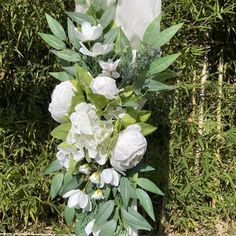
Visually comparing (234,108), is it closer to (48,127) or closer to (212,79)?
(212,79)

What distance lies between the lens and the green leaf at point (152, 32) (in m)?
1.91

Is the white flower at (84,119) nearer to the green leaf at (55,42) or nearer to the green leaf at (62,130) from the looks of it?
the green leaf at (62,130)

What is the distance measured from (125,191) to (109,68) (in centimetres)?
42

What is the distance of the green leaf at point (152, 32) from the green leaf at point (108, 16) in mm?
133

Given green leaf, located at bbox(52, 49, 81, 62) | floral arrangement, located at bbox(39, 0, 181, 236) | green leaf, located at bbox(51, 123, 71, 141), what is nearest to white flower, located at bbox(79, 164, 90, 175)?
floral arrangement, located at bbox(39, 0, 181, 236)

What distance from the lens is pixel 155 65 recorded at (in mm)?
1926

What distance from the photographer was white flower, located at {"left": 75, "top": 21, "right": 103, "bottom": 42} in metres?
1.87

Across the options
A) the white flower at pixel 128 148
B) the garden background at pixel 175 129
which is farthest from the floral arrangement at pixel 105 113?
the garden background at pixel 175 129

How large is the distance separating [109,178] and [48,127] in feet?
3.62

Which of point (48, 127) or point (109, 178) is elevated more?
point (109, 178)

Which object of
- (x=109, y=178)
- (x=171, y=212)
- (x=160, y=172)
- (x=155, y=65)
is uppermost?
(x=155, y=65)

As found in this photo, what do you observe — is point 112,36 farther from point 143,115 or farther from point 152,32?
point 143,115

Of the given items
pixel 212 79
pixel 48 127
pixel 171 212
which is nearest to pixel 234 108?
pixel 212 79

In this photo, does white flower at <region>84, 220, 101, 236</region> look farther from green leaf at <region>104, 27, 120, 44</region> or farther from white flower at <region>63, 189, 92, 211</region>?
green leaf at <region>104, 27, 120, 44</region>
